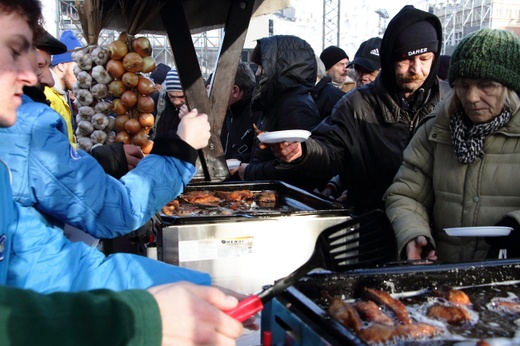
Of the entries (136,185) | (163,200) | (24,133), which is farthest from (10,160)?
(163,200)

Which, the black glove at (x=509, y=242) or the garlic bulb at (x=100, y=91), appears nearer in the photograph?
the black glove at (x=509, y=242)

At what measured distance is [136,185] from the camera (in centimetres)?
204

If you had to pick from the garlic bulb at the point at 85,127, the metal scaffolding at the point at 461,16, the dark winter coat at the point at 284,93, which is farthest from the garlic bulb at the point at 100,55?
the metal scaffolding at the point at 461,16

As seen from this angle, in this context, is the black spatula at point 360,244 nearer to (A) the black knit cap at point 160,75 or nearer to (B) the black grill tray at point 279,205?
(B) the black grill tray at point 279,205

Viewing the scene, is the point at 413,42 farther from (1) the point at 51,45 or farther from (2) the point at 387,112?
(1) the point at 51,45

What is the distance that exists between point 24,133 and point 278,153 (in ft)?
4.87

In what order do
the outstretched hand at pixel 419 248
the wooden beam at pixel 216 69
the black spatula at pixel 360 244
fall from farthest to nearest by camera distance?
the wooden beam at pixel 216 69
the outstretched hand at pixel 419 248
the black spatula at pixel 360 244

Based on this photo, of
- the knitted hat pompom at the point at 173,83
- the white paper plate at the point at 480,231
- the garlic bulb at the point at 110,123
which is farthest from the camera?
the knitted hat pompom at the point at 173,83

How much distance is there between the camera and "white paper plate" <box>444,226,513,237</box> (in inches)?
70.1

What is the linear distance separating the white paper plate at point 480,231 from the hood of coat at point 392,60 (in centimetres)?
139

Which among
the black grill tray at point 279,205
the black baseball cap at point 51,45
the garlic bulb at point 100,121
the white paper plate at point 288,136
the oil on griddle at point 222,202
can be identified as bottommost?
the oil on griddle at point 222,202

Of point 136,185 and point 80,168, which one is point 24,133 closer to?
point 80,168

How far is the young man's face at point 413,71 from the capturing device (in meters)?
2.97

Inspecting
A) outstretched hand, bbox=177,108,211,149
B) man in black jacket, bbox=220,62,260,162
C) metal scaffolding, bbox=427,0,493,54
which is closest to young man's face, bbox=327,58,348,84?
man in black jacket, bbox=220,62,260,162
